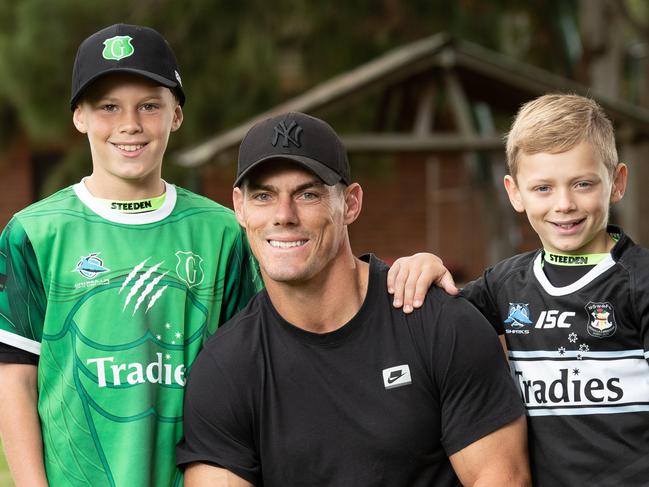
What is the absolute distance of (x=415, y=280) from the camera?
3.21 metres

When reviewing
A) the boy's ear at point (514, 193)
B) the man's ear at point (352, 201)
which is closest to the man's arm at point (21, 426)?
the man's ear at point (352, 201)

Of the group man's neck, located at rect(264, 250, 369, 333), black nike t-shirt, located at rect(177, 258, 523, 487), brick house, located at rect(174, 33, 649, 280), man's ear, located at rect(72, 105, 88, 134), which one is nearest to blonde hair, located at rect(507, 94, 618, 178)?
black nike t-shirt, located at rect(177, 258, 523, 487)

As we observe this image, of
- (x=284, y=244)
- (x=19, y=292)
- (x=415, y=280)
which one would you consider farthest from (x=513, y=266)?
(x=19, y=292)

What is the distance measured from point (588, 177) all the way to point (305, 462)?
121cm

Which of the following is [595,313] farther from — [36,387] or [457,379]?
[36,387]

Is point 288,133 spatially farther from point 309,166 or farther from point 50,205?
point 50,205

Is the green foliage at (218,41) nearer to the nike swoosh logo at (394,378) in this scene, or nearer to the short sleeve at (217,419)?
the short sleeve at (217,419)

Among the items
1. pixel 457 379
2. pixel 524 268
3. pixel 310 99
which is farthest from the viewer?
pixel 310 99

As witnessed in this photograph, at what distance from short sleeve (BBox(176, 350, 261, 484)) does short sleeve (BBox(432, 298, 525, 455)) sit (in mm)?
585

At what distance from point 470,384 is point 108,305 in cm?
109

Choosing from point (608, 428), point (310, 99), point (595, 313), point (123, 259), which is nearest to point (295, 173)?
point (123, 259)

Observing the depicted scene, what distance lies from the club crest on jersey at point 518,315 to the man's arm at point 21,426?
1.47 meters

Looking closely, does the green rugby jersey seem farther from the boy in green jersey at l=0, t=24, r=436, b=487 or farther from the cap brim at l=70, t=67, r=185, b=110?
the cap brim at l=70, t=67, r=185, b=110

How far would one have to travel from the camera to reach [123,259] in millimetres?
3172
